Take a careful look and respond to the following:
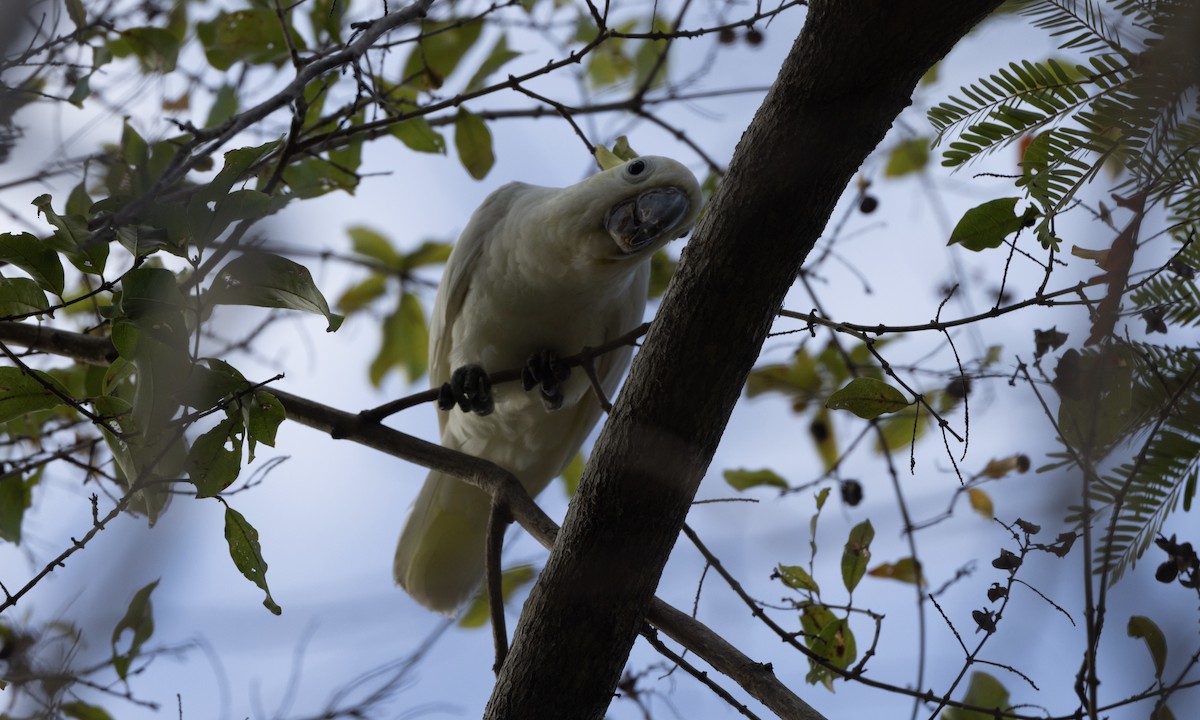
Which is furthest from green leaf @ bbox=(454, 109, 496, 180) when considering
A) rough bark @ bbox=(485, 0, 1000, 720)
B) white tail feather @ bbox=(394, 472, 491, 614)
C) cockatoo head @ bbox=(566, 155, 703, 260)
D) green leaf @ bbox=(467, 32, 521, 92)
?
rough bark @ bbox=(485, 0, 1000, 720)

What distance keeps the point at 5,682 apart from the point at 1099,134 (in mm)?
2802

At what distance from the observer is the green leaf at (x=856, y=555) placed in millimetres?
2873

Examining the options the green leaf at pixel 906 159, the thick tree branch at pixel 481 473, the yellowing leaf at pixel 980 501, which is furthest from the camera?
the green leaf at pixel 906 159

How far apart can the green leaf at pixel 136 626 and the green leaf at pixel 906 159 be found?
420cm

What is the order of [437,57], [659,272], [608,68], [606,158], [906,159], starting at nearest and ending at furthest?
[437,57] → [606,158] → [659,272] → [608,68] → [906,159]

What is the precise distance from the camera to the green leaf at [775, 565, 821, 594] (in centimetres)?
290

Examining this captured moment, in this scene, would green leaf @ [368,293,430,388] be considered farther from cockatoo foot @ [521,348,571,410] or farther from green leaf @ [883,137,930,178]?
green leaf @ [883,137,930,178]

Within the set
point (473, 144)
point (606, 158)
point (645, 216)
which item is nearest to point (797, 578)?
point (645, 216)

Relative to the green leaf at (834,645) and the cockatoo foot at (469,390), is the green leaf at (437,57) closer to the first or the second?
the cockatoo foot at (469,390)

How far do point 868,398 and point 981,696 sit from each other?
38.1 inches

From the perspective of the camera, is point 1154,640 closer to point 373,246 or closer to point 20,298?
point 20,298

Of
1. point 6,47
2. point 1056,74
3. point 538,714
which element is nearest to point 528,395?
point 538,714

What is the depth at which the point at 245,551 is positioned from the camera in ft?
→ 7.54

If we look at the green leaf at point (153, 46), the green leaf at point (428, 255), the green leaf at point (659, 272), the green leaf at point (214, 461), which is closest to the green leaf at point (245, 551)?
the green leaf at point (214, 461)
